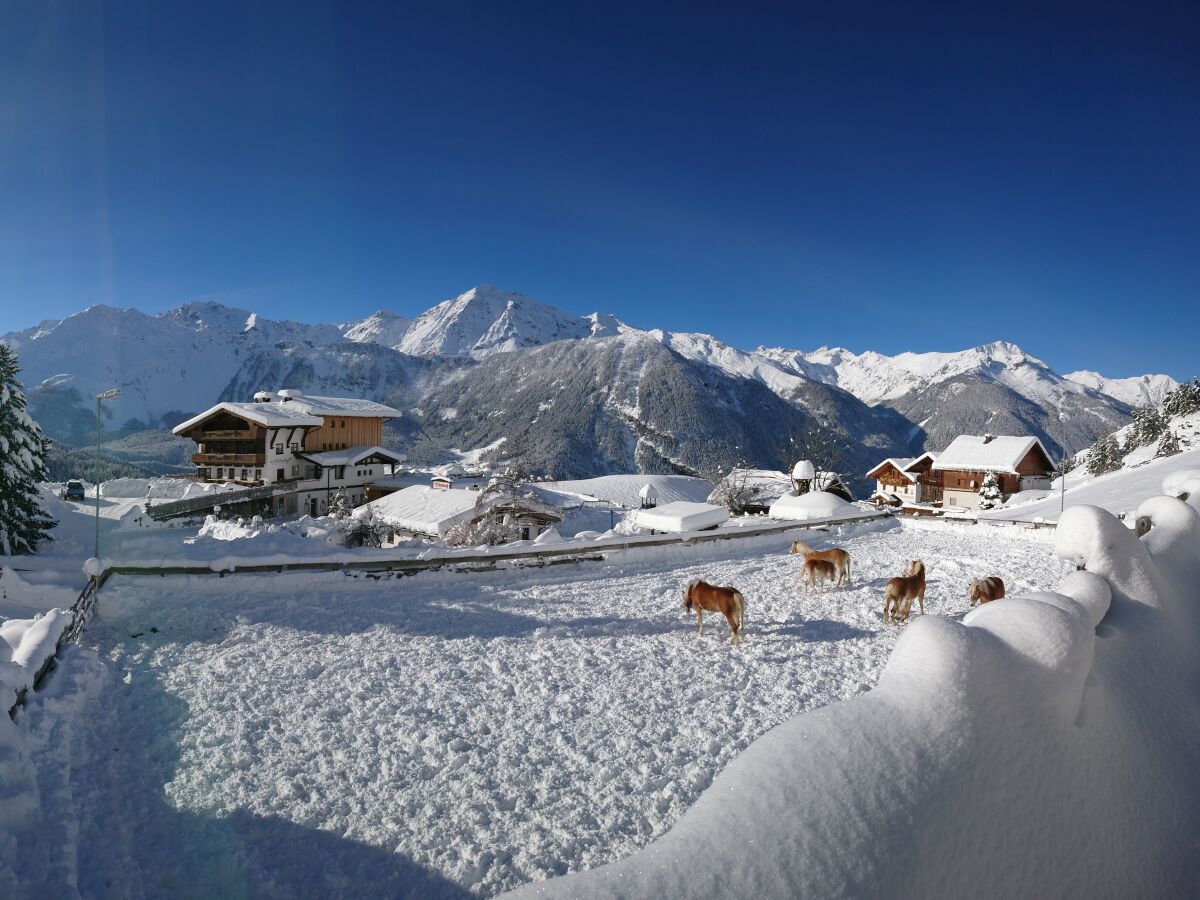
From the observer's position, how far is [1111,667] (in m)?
3.94

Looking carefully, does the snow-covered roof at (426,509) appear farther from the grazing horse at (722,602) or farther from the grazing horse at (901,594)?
the grazing horse at (901,594)

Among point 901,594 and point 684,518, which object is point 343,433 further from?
point 901,594

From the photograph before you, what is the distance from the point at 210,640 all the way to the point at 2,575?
27.4 ft

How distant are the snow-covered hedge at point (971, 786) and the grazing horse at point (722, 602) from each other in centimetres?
504

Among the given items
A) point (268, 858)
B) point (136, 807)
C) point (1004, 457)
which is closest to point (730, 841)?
point (268, 858)

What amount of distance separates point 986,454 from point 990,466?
1858 millimetres

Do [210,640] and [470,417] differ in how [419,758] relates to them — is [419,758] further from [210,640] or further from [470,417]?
[470,417]

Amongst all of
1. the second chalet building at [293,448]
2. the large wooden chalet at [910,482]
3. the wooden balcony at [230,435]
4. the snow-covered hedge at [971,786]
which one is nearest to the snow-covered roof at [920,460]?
the large wooden chalet at [910,482]

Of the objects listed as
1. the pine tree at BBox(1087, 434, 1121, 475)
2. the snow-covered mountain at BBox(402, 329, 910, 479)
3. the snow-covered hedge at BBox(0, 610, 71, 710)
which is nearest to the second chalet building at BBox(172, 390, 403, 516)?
the snow-covered hedge at BBox(0, 610, 71, 710)

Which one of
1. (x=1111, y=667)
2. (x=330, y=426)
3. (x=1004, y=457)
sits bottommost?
(x=1111, y=667)

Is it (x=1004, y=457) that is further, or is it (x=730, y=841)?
(x=1004, y=457)

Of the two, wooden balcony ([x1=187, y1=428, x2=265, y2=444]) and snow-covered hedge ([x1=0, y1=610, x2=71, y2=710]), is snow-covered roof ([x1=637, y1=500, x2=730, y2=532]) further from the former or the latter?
wooden balcony ([x1=187, y1=428, x2=265, y2=444])

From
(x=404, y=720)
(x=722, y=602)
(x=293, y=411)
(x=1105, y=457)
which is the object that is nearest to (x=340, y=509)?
(x=293, y=411)

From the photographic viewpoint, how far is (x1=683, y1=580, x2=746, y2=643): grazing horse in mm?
8930
